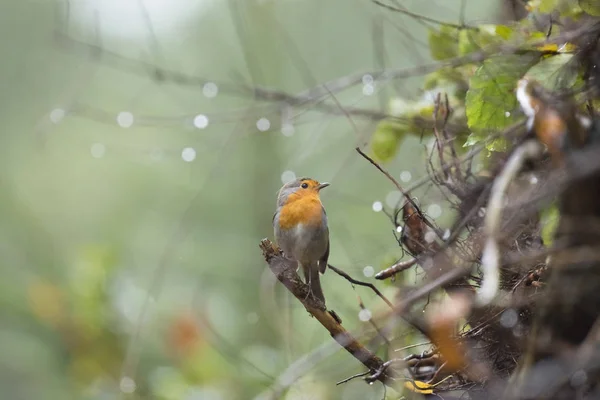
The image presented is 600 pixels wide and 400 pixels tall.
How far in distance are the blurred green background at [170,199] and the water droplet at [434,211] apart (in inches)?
8.8

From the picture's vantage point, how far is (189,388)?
3.01m

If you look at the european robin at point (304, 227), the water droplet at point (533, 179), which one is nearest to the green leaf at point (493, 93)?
the water droplet at point (533, 179)

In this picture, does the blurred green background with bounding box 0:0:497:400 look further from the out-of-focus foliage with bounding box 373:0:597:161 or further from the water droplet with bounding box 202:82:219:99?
the out-of-focus foliage with bounding box 373:0:597:161

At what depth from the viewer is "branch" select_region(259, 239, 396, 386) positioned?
134 centimetres

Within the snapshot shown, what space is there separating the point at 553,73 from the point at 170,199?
3.85 meters

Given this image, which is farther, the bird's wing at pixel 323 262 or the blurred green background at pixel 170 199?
the blurred green background at pixel 170 199

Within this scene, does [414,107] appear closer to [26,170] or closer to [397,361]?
[397,361]

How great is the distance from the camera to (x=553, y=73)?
135 cm

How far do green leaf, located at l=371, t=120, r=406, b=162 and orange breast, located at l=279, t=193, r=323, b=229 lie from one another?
0.27 metres

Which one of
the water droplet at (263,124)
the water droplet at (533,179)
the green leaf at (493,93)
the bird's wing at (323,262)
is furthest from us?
the bird's wing at (323,262)

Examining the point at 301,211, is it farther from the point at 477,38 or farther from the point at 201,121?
the point at 477,38

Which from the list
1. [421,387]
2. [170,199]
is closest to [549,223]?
[421,387]

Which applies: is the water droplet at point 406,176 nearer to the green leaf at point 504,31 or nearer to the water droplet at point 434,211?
the water droplet at point 434,211

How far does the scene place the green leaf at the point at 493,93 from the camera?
140cm
